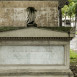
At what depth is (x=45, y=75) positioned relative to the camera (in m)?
7.89

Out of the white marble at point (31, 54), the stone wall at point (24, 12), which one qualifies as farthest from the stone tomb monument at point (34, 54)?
the stone wall at point (24, 12)

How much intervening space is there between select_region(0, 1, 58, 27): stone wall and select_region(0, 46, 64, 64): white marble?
5.28 ft

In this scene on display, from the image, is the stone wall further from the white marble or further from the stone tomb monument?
the white marble

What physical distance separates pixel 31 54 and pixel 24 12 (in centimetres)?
231

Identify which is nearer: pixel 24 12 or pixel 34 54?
pixel 34 54

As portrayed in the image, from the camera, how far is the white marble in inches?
309

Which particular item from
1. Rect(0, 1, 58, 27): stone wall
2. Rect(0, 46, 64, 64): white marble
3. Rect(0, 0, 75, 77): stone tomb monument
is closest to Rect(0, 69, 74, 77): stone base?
Rect(0, 0, 75, 77): stone tomb monument

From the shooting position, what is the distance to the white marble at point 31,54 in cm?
786

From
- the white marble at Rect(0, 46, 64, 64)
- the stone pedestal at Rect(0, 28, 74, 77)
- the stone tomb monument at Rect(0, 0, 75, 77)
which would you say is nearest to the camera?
the stone tomb monument at Rect(0, 0, 75, 77)

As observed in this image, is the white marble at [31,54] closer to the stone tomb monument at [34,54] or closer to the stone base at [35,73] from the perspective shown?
the stone tomb monument at [34,54]

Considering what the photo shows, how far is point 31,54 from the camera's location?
788 cm

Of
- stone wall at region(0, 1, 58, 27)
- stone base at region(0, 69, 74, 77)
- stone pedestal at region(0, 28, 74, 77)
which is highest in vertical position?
stone wall at region(0, 1, 58, 27)

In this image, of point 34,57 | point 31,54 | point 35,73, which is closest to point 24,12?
point 31,54

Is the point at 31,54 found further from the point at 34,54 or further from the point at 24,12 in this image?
the point at 24,12
